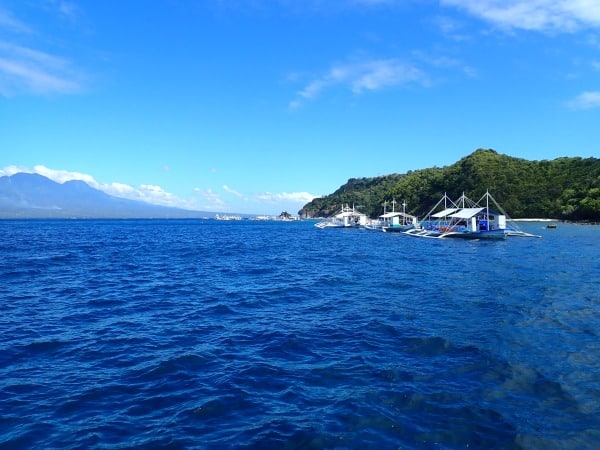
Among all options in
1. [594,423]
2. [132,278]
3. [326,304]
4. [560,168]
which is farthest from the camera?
[560,168]

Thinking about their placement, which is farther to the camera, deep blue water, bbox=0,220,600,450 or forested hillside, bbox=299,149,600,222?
forested hillside, bbox=299,149,600,222

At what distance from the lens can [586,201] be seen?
397ft

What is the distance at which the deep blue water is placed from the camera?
26.3 ft

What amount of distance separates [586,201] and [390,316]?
131m

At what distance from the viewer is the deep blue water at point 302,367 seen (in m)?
8.01

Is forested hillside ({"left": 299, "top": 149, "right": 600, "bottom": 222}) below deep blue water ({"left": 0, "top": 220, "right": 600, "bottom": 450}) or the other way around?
the other way around

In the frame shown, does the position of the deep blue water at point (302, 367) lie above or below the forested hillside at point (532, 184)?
below

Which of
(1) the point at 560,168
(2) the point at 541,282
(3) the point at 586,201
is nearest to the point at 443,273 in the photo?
(2) the point at 541,282

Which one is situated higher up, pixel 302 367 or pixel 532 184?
pixel 532 184

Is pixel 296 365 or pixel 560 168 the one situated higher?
pixel 560 168

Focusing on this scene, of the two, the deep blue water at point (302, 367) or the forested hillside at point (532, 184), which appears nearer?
the deep blue water at point (302, 367)

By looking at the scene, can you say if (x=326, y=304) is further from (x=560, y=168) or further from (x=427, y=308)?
(x=560, y=168)

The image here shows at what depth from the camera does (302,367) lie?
37.4 feet

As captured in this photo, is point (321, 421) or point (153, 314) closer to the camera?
point (321, 421)
